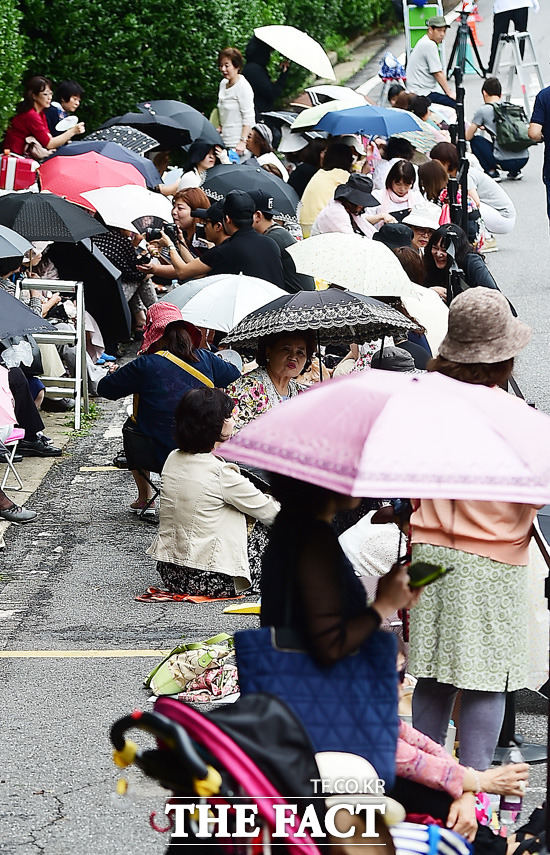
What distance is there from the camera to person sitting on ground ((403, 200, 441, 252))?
1096cm

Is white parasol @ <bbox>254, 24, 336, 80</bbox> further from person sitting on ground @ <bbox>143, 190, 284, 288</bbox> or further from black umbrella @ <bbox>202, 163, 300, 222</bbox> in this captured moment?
person sitting on ground @ <bbox>143, 190, 284, 288</bbox>

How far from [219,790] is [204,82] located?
16.1 m

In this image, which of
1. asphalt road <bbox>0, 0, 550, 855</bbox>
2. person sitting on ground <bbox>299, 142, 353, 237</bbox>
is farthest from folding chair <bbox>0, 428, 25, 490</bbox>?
person sitting on ground <bbox>299, 142, 353, 237</bbox>

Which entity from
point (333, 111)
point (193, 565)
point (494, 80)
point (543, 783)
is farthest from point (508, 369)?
point (494, 80)

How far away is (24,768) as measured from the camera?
529 centimetres

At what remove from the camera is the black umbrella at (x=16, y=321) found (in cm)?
802

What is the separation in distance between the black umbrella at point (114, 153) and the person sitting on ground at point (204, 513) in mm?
5679

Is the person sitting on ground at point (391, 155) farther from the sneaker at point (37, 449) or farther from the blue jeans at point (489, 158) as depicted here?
the sneaker at point (37, 449)

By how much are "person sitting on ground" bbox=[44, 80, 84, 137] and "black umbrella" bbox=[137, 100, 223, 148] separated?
0.76 m

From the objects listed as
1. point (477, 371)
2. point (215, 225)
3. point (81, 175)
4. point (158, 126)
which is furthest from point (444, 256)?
point (158, 126)

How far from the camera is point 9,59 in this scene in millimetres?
13359

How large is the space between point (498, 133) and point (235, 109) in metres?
Result: 3.49

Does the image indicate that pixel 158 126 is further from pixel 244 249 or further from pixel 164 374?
pixel 164 374

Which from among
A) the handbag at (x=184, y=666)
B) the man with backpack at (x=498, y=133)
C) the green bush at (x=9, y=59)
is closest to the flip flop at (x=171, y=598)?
the handbag at (x=184, y=666)
